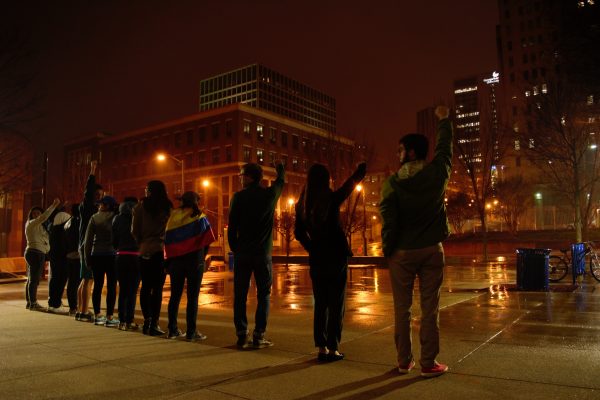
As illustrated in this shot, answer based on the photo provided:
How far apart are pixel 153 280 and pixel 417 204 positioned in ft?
12.7

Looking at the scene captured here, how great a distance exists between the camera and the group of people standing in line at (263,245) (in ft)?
14.3

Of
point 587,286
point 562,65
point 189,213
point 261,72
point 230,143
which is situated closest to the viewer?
point 189,213

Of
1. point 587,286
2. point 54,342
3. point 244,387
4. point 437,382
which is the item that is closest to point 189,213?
point 54,342

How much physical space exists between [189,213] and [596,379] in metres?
4.74

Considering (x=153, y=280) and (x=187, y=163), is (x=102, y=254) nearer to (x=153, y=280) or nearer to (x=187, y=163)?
(x=153, y=280)

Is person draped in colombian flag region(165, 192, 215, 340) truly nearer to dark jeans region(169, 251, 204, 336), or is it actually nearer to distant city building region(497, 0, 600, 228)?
dark jeans region(169, 251, 204, 336)

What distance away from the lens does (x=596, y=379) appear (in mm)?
4012

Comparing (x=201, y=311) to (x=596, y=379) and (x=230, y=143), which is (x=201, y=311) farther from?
(x=230, y=143)

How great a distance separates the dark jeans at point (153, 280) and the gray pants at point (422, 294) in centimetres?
346

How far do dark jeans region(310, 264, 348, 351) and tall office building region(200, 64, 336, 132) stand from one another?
10714 centimetres

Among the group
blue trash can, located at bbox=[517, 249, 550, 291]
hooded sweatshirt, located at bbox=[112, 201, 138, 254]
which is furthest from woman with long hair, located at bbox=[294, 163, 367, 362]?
blue trash can, located at bbox=[517, 249, 550, 291]

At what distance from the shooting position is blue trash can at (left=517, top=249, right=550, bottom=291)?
11477mm

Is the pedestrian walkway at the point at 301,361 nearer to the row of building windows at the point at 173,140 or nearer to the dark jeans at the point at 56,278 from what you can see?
the dark jeans at the point at 56,278

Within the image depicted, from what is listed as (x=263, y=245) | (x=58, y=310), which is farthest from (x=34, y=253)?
(x=263, y=245)
